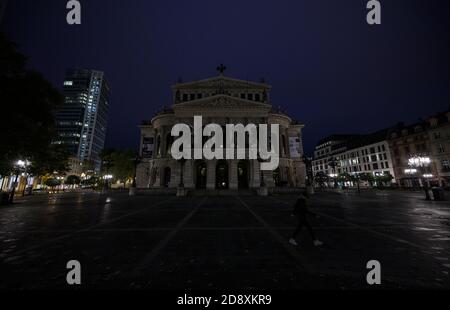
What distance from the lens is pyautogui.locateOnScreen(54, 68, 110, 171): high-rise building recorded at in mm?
118562

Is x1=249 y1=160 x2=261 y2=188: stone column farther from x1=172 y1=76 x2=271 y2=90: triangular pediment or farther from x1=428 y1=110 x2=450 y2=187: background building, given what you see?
x1=428 y1=110 x2=450 y2=187: background building

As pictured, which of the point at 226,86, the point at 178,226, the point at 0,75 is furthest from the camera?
the point at 226,86

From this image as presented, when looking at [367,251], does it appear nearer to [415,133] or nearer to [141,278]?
[141,278]

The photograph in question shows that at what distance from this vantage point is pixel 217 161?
129 ft

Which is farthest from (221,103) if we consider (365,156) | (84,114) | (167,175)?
(84,114)

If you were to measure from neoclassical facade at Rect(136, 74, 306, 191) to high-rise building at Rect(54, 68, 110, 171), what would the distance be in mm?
93006

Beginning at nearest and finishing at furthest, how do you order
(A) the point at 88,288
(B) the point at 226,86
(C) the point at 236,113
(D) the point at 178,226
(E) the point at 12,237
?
(A) the point at 88,288 → (E) the point at 12,237 → (D) the point at 178,226 → (C) the point at 236,113 → (B) the point at 226,86

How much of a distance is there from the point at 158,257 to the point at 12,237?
20.2ft

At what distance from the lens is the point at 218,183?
42.2 m

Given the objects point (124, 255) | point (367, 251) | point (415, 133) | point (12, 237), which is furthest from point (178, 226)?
point (415, 133)

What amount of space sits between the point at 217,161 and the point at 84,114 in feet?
423

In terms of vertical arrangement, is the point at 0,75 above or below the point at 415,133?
below

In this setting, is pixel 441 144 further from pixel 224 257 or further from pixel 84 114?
pixel 84 114
